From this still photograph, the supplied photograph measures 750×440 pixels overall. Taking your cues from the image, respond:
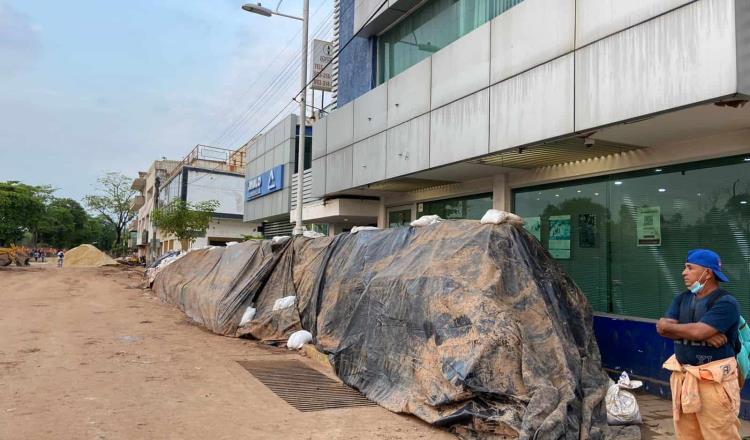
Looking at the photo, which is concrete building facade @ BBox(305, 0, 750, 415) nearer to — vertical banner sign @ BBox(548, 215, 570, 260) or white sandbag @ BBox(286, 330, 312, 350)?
vertical banner sign @ BBox(548, 215, 570, 260)

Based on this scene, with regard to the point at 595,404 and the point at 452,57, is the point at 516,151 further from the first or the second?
the point at 595,404

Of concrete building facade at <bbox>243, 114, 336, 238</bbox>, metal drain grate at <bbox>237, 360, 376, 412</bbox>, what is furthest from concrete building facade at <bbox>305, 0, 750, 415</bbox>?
concrete building facade at <bbox>243, 114, 336, 238</bbox>

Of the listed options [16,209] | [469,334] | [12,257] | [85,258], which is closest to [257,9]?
[469,334]

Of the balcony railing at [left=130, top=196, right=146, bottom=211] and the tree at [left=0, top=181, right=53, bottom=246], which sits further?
the balcony railing at [left=130, top=196, right=146, bottom=211]

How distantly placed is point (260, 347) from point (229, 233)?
34624mm

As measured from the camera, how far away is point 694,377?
3.50 m

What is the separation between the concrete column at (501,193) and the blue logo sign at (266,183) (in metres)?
15.7

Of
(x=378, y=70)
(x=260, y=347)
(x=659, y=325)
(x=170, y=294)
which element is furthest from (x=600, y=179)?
(x=170, y=294)

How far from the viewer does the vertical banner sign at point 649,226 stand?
7.35 meters

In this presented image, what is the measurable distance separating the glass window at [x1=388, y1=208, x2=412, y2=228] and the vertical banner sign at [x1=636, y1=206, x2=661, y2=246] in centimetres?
686

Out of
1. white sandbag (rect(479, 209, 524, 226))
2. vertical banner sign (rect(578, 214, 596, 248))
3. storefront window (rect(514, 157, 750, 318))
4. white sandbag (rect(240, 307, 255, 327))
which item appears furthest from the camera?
white sandbag (rect(240, 307, 255, 327))

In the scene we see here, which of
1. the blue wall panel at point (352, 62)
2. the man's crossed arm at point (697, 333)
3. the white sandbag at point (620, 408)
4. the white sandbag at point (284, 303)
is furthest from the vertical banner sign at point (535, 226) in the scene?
the blue wall panel at point (352, 62)

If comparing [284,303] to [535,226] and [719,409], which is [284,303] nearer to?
[535,226]

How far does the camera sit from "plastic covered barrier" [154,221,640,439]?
4.88 m
